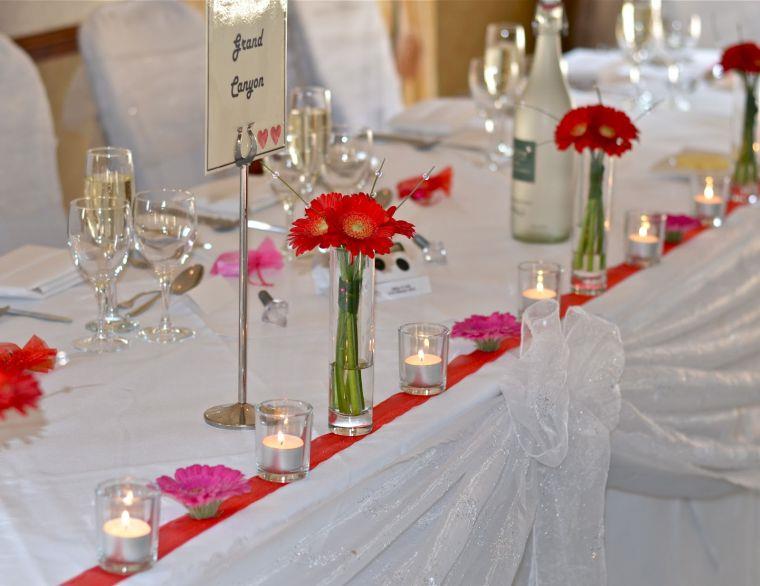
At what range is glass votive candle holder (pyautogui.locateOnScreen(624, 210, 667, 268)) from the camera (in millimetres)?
1721

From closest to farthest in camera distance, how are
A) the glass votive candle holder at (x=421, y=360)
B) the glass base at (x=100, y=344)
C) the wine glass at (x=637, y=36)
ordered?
the glass votive candle holder at (x=421, y=360), the glass base at (x=100, y=344), the wine glass at (x=637, y=36)

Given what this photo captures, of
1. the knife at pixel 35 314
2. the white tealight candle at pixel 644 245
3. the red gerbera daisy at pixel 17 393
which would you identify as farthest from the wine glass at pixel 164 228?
the white tealight candle at pixel 644 245

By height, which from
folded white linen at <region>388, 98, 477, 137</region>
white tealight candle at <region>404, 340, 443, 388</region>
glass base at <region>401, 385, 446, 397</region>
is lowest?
glass base at <region>401, 385, 446, 397</region>

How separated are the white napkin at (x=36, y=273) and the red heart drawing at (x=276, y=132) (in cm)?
52

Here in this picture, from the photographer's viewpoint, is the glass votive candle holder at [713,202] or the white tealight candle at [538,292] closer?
the white tealight candle at [538,292]

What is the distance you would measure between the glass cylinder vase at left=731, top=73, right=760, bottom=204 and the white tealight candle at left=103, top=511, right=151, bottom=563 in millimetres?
1561

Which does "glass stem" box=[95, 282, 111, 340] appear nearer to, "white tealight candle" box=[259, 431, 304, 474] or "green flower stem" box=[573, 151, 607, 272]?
"white tealight candle" box=[259, 431, 304, 474]

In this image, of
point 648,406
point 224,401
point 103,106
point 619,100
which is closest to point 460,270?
point 648,406

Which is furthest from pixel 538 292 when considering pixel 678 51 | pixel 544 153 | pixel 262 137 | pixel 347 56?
pixel 347 56

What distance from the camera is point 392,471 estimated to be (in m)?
1.10

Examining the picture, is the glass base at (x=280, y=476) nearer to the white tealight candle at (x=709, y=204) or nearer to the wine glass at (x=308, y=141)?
the wine glass at (x=308, y=141)

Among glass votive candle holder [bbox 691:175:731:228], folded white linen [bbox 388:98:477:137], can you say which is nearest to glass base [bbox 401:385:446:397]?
glass votive candle holder [bbox 691:175:731:228]

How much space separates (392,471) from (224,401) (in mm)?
209

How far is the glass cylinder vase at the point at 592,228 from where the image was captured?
5.28 feet
